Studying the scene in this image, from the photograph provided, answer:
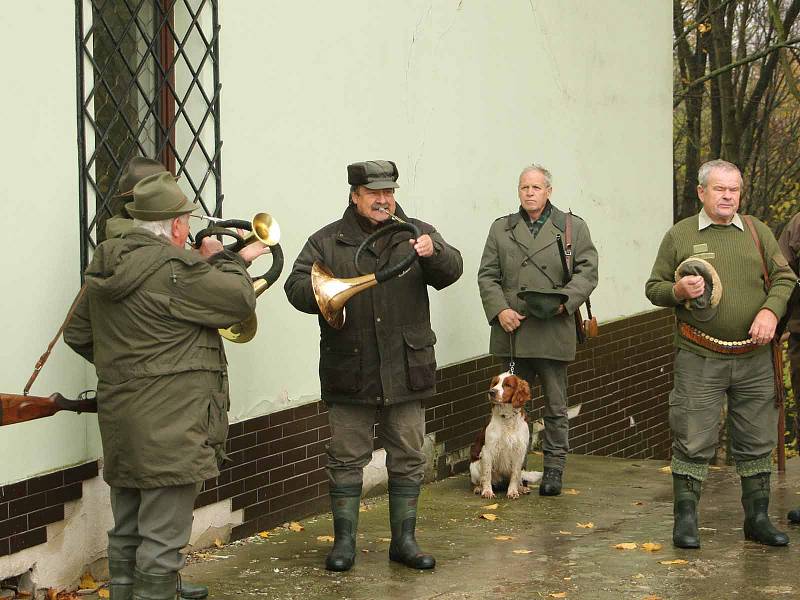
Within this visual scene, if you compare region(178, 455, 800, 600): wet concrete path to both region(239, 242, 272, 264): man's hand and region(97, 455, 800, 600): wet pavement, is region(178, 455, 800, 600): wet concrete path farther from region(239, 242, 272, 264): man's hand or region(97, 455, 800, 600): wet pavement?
region(239, 242, 272, 264): man's hand

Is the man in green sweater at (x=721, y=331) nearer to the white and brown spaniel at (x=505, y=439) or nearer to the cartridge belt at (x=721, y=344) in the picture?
the cartridge belt at (x=721, y=344)

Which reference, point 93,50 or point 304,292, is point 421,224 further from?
point 93,50

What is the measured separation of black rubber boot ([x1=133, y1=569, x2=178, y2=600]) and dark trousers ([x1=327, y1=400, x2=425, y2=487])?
153cm

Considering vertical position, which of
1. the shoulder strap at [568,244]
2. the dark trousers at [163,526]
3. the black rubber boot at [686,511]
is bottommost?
the black rubber boot at [686,511]

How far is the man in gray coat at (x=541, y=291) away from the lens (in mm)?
8656

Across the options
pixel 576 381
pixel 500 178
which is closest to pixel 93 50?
pixel 500 178

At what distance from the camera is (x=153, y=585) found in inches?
209

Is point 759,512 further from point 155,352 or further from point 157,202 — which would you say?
point 157,202

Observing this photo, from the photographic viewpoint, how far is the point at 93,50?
6.50m

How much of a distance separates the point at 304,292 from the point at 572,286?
2633mm

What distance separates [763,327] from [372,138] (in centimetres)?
→ 292

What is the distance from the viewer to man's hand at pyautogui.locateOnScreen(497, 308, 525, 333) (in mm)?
8648

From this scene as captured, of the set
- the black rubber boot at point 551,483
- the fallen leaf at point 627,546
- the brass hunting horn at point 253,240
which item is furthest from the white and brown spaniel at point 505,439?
the brass hunting horn at point 253,240

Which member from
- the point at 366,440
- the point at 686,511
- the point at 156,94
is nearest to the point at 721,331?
the point at 686,511
